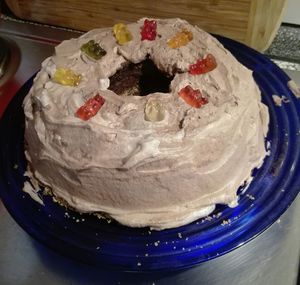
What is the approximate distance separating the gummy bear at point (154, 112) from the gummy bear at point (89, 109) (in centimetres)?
9

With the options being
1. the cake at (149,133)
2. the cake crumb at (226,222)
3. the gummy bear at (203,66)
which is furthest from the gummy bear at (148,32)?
the cake crumb at (226,222)

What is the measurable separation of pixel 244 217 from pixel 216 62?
0.31 metres

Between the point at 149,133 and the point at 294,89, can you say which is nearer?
the point at 149,133

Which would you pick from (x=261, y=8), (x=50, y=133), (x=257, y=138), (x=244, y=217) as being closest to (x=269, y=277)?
(x=244, y=217)

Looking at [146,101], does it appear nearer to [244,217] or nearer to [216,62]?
[216,62]

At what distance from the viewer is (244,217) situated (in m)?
1.02

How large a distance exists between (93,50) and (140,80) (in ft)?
0.42

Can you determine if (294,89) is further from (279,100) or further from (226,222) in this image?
(226,222)

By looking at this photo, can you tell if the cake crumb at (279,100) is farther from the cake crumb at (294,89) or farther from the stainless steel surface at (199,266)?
the stainless steel surface at (199,266)

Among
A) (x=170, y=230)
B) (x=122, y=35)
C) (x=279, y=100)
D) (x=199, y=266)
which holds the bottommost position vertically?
(x=199, y=266)

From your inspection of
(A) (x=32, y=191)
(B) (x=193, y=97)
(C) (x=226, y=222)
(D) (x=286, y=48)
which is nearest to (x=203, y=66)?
(B) (x=193, y=97)

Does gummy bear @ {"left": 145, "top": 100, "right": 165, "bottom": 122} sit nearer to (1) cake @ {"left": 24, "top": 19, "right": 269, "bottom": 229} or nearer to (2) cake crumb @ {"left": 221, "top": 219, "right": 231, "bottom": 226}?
(1) cake @ {"left": 24, "top": 19, "right": 269, "bottom": 229}

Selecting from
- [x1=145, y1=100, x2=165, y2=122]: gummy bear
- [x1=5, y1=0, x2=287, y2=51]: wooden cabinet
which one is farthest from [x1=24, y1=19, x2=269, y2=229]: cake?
[x1=5, y1=0, x2=287, y2=51]: wooden cabinet

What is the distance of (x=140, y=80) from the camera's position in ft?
3.92
